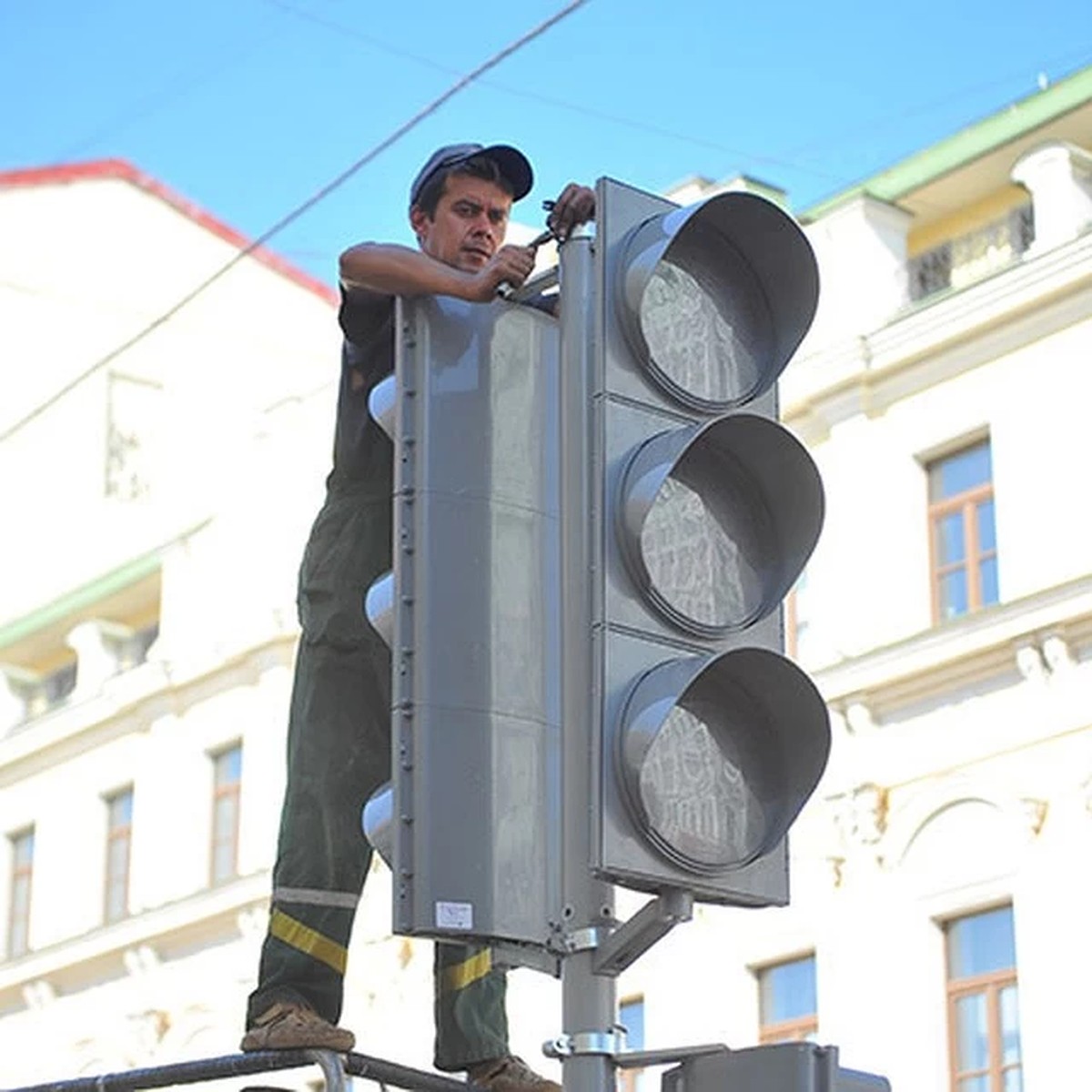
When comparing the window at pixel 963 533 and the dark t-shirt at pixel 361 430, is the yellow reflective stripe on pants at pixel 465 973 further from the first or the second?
the window at pixel 963 533

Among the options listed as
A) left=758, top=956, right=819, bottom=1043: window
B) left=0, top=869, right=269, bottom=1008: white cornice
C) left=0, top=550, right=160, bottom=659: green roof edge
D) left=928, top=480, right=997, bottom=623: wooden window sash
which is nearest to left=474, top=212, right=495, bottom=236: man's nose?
left=928, top=480, right=997, bottom=623: wooden window sash

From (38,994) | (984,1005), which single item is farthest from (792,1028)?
(38,994)

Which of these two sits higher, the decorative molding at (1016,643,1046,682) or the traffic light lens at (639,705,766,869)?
the decorative molding at (1016,643,1046,682)

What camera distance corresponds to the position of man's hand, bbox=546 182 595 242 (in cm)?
462

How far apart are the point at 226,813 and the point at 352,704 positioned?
28928 millimetres

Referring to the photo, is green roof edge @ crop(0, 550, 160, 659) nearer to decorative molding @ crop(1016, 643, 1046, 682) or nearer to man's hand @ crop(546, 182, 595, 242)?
decorative molding @ crop(1016, 643, 1046, 682)

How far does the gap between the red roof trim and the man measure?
34243 mm

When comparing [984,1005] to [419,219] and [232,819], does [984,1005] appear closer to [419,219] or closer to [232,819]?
[232,819]

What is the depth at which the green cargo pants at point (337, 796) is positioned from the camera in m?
5.52

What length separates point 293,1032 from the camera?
521 cm

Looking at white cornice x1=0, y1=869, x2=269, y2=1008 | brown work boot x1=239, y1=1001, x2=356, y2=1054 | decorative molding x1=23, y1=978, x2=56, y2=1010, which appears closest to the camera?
brown work boot x1=239, y1=1001, x2=356, y2=1054

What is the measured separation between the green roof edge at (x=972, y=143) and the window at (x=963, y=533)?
246 cm

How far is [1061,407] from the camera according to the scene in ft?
86.2

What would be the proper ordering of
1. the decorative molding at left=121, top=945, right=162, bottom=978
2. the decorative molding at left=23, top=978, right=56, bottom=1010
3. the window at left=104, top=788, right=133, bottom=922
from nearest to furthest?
the decorative molding at left=121, top=945, right=162, bottom=978 < the window at left=104, top=788, right=133, bottom=922 < the decorative molding at left=23, top=978, right=56, bottom=1010
